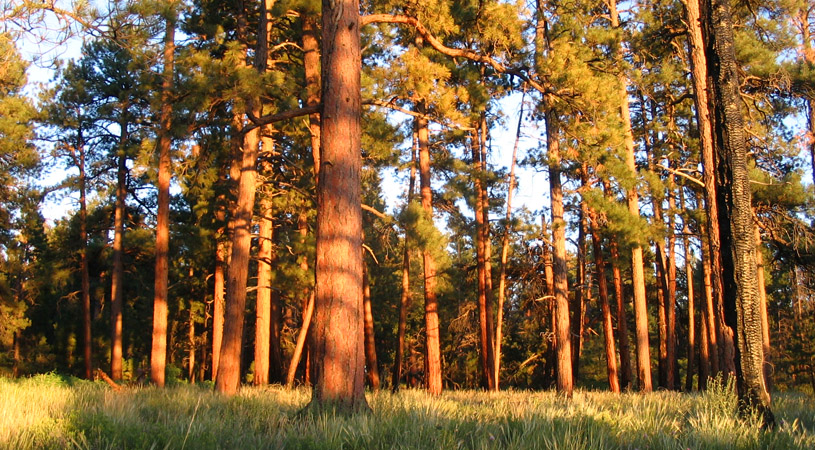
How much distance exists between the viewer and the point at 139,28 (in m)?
7.57

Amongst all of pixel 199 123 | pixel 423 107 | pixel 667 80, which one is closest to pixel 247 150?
pixel 199 123

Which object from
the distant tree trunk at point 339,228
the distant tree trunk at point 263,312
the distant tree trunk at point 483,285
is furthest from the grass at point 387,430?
the distant tree trunk at point 483,285

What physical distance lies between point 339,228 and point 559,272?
9.68 metres

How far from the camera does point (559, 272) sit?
15.6 m

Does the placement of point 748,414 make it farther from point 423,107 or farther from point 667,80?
point 667,80

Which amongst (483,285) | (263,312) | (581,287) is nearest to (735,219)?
(263,312)

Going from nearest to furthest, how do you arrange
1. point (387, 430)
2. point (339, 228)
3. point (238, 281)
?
point (387, 430) < point (339, 228) < point (238, 281)

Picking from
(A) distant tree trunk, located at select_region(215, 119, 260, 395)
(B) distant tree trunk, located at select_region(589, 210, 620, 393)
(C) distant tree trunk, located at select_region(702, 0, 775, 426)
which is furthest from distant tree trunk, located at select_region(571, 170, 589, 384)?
(C) distant tree trunk, located at select_region(702, 0, 775, 426)

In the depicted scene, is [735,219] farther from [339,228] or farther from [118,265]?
[118,265]

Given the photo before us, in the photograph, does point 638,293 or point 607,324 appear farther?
point 607,324

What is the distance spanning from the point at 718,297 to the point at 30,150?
22943mm

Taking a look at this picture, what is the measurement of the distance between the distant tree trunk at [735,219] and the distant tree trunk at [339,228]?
4409mm

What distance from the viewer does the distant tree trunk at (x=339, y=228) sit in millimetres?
6969

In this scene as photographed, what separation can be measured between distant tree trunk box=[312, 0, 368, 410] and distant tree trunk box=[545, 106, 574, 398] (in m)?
8.23
